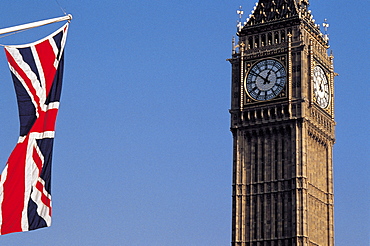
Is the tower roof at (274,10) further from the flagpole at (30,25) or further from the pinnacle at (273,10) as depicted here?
the flagpole at (30,25)

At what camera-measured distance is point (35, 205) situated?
28203mm

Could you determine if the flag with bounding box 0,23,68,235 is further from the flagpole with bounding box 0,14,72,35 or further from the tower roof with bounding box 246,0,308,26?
the tower roof with bounding box 246,0,308,26

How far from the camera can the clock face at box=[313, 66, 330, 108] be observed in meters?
97.8

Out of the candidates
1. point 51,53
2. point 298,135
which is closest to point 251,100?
point 298,135

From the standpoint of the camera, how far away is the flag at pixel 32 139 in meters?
27.5

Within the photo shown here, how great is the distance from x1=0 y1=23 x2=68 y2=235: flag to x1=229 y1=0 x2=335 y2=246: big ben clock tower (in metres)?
64.6

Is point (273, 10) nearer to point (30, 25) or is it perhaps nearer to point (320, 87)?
point (320, 87)

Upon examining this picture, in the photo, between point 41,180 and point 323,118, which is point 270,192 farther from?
point 41,180

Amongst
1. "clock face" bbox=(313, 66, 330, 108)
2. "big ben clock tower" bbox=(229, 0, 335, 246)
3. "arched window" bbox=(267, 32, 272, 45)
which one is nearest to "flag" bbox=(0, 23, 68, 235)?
"big ben clock tower" bbox=(229, 0, 335, 246)

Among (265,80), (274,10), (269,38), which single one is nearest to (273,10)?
(274,10)

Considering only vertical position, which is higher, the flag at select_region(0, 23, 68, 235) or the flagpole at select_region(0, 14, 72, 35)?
the flagpole at select_region(0, 14, 72, 35)

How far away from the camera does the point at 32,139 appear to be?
28.4 metres

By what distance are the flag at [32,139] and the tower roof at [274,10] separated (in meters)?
71.1

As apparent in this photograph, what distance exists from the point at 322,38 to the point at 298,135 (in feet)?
49.9
